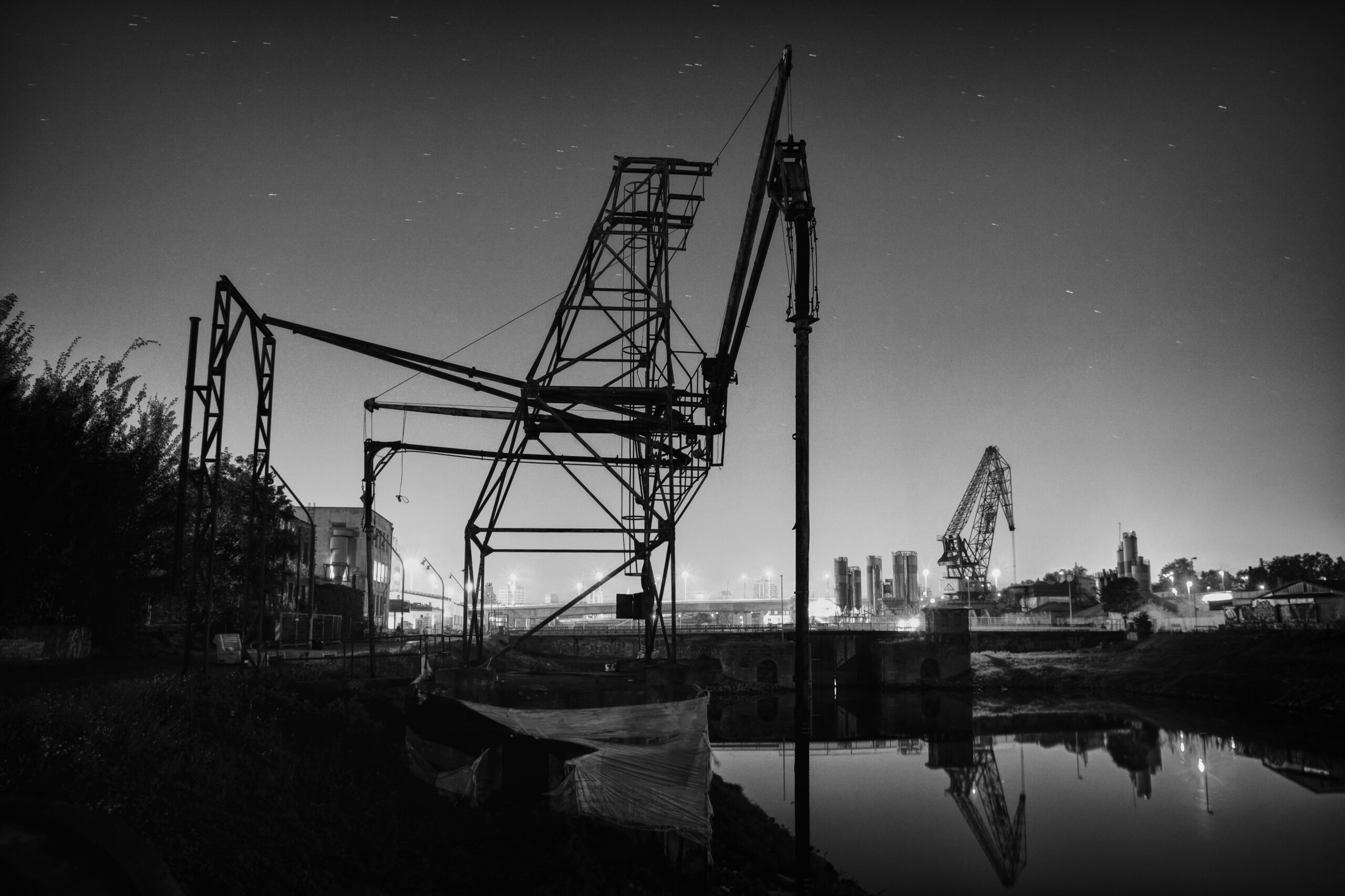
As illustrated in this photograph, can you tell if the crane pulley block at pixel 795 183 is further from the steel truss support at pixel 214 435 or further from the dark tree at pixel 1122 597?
the dark tree at pixel 1122 597

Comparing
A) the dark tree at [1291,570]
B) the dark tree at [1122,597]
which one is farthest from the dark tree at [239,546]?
the dark tree at [1291,570]

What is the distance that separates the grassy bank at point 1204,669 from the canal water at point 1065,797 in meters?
3.14

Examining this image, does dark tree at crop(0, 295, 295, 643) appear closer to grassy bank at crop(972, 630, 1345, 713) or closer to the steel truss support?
the steel truss support

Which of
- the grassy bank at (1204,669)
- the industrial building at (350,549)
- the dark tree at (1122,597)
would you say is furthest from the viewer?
the dark tree at (1122,597)

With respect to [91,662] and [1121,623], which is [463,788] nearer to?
[91,662]

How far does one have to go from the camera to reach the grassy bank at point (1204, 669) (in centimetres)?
4184

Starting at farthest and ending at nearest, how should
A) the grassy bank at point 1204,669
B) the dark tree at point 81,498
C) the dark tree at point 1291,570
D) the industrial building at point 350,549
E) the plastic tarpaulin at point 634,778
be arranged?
the dark tree at point 1291,570
the industrial building at point 350,549
the grassy bank at point 1204,669
the dark tree at point 81,498
the plastic tarpaulin at point 634,778

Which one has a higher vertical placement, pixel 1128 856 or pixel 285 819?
pixel 285 819

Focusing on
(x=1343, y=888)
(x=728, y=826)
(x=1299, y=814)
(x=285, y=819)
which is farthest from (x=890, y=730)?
(x=285, y=819)

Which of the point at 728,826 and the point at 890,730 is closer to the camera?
the point at 728,826

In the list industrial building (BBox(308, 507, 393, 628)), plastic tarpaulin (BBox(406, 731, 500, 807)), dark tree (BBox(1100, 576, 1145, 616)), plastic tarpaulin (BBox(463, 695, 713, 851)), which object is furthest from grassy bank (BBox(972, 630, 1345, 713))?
industrial building (BBox(308, 507, 393, 628))

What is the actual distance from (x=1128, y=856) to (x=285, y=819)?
20.0 m

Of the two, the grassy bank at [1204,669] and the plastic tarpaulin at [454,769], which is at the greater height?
the plastic tarpaulin at [454,769]

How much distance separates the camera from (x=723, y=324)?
53.6ft
